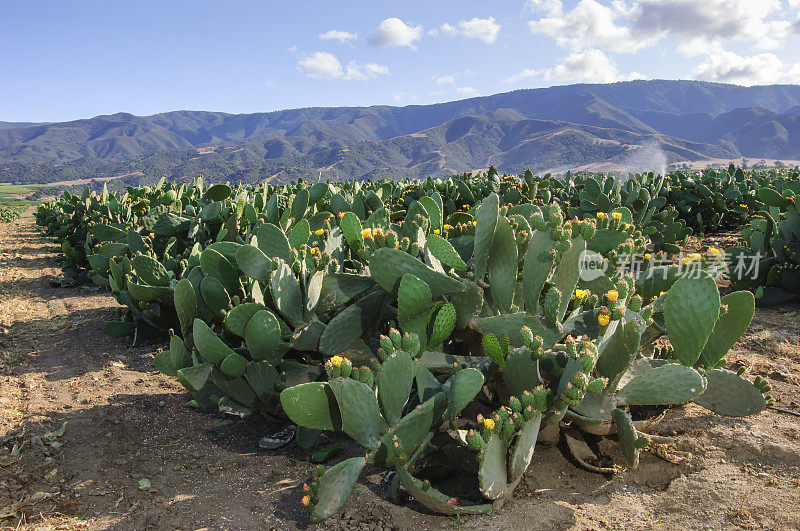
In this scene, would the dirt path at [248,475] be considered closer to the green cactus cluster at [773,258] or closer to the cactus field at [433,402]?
the cactus field at [433,402]

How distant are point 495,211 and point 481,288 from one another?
0.37 m

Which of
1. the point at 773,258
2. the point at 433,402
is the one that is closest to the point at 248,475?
the point at 433,402

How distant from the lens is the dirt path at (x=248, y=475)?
71.6 inches

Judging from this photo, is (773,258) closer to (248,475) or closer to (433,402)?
(433,402)

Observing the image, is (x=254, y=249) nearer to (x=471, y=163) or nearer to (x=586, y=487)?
(x=586, y=487)

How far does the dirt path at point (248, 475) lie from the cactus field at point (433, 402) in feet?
0.03

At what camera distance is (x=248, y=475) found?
7.27 ft

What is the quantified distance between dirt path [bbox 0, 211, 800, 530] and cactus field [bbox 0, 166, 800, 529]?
1cm

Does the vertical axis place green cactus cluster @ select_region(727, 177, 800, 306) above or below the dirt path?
above

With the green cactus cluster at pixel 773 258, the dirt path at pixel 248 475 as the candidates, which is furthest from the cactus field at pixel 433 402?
the green cactus cluster at pixel 773 258

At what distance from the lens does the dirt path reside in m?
1.82

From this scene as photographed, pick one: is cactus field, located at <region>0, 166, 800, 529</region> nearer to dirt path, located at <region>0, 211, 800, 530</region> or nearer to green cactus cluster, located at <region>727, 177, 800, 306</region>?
dirt path, located at <region>0, 211, 800, 530</region>

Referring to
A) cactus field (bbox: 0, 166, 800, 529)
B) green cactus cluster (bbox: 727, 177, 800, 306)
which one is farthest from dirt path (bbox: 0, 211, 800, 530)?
green cactus cluster (bbox: 727, 177, 800, 306)

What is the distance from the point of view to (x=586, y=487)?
1968 millimetres
